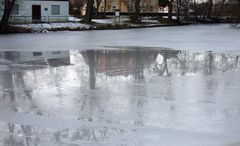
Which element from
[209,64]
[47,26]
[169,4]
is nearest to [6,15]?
[47,26]

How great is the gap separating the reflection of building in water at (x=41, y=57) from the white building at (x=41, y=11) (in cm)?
3268

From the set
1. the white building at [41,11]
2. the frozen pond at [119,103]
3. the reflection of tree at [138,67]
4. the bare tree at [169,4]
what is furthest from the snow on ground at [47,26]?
the bare tree at [169,4]

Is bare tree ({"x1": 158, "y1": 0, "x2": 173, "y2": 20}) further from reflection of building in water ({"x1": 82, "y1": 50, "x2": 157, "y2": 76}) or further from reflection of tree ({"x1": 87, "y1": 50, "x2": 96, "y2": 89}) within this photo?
reflection of tree ({"x1": 87, "y1": 50, "x2": 96, "y2": 89})

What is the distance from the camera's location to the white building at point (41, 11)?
54.7 meters

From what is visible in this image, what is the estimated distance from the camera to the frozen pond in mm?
7492

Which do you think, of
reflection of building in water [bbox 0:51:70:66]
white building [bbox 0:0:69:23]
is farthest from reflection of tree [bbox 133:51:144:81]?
white building [bbox 0:0:69:23]

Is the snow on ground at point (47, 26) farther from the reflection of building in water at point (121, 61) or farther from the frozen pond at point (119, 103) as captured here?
the frozen pond at point (119, 103)

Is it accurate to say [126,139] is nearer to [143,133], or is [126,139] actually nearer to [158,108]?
[143,133]

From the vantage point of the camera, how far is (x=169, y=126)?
26.7ft

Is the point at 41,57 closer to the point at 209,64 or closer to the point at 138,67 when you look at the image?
the point at 138,67

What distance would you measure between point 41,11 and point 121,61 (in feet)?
135

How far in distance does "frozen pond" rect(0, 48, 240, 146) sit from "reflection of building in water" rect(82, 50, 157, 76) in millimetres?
39

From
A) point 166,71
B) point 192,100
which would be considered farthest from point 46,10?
point 192,100

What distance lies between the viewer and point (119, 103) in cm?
1014
